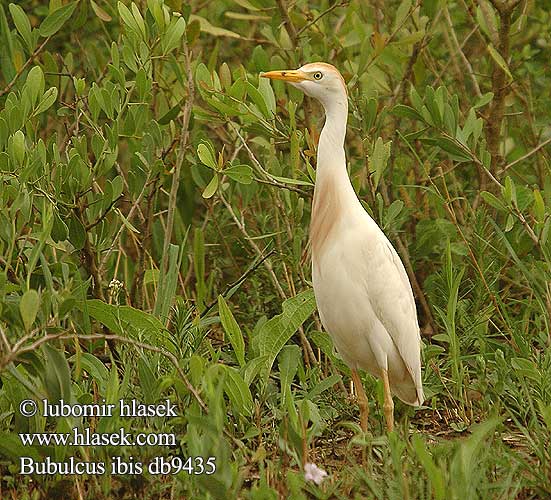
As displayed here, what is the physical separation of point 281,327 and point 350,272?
511 mm

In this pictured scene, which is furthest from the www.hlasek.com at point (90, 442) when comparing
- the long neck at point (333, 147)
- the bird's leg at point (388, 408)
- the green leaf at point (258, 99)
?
the green leaf at point (258, 99)

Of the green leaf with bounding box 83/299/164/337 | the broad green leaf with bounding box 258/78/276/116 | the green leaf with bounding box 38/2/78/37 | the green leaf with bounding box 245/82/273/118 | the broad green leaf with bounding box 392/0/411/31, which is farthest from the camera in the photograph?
the broad green leaf with bounding box 392/0/411/31

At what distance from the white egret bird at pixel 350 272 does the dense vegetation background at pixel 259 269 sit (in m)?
0.20

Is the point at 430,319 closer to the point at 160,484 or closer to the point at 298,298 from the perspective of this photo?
the point at 298,298

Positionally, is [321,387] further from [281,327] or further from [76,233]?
[76,233]

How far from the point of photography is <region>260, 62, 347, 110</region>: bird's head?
12.3 ft

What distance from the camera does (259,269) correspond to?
4922mm

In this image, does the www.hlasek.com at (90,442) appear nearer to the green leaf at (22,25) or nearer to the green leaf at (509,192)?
the green leaf at (509,192)

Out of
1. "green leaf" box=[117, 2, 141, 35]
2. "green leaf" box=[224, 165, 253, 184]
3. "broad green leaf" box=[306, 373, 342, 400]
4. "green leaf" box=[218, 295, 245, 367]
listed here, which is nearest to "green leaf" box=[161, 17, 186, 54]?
"green leaf" box=[117, 2, 141, 35]

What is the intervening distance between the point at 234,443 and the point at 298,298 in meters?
0.73

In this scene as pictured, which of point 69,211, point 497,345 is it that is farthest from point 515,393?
point 69,211

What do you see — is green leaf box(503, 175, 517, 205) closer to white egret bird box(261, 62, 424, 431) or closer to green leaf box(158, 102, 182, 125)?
white egret bird box(261, 62, 424, 431)

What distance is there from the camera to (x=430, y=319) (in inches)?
196

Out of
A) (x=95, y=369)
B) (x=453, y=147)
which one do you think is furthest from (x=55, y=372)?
(x=453, y=147)
